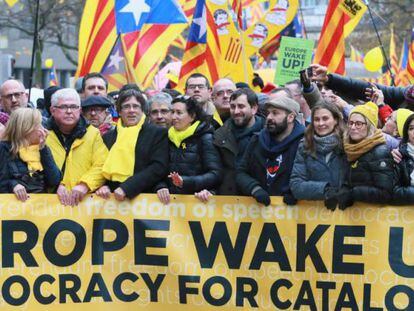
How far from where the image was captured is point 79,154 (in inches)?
269

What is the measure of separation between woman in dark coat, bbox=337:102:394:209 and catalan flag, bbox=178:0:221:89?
15.6ft

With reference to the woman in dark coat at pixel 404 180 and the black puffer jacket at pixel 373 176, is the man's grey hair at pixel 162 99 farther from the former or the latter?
the woman in dark coat at pixel 404 180

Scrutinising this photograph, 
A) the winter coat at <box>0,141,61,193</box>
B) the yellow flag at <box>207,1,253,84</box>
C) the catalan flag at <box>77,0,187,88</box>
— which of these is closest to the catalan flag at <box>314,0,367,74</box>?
the yellow flag at <box>207,1,253,84</box>

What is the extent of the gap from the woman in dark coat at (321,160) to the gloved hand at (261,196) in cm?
20

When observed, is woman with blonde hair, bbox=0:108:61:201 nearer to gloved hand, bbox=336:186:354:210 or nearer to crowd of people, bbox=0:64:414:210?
crowd of people, bbox=0:64:414:210

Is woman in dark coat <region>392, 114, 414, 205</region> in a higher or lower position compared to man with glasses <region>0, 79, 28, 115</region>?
lower

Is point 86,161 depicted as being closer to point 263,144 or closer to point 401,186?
point 263,144

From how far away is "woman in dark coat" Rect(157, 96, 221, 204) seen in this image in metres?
6.63

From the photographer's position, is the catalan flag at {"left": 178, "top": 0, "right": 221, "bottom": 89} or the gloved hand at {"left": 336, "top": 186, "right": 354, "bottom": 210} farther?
the catalan flag at {"left": 178, "top": 0, "right": 221, "bottom": 89}

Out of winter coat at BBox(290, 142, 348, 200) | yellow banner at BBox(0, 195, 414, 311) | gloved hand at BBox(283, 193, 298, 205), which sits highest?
winter coat at BBox(290, 142, 348, 200)

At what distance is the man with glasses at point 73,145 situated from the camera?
6.79 m

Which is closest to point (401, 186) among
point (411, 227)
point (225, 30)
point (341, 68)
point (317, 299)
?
point (411, 227)

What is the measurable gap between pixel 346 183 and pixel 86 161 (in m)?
1.92

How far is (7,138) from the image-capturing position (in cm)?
661
